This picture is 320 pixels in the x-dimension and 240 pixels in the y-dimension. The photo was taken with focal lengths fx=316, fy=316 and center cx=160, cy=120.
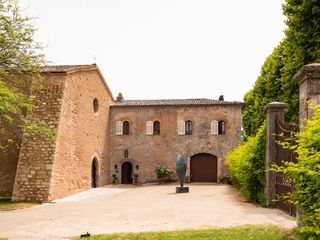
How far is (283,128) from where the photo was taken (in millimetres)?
8375

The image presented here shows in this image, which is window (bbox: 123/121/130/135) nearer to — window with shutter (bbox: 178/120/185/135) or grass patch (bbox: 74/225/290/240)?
window with shutter (bbox: 178/120/185/135)

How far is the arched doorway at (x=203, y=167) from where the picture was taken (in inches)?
912

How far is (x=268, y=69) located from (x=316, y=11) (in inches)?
334

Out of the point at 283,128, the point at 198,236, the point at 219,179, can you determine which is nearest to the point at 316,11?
the point at 283,128

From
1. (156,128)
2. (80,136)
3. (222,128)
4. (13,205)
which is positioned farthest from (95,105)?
(13,205)

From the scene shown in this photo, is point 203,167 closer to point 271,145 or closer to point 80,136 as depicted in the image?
point 80,136

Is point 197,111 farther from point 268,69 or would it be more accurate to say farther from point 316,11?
point 316,11

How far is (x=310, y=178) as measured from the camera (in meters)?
4.57

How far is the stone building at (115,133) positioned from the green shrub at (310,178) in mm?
11741

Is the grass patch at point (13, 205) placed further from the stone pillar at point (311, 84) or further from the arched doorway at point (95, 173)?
the stone pillar at point (311, 84)

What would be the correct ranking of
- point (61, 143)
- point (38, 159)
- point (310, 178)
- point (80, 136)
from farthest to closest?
point (80, 136)
point (61, 143)
point (38, 159)
point (310, 178)

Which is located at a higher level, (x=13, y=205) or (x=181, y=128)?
(x=181, y=128)

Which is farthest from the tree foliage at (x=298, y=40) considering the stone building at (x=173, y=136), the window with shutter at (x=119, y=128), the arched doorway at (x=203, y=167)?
the window with shutter at (x=119, y=128)

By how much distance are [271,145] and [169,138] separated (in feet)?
48.5
